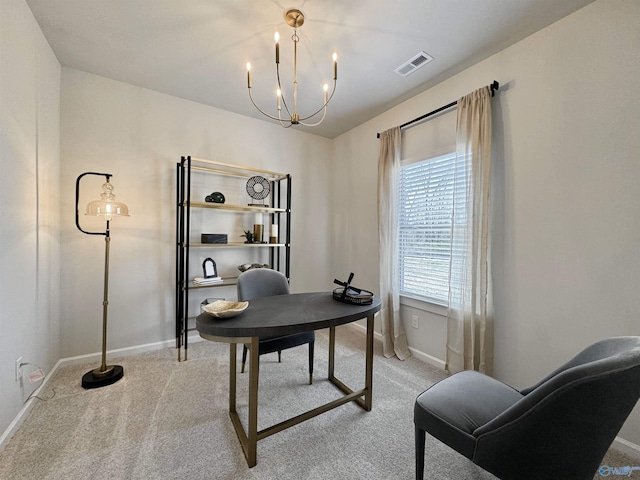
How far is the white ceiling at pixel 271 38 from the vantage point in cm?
171

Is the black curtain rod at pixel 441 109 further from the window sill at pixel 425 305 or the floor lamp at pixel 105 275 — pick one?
the floor lamp at pixel 105 275

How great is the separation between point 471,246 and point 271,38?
7.50 ft

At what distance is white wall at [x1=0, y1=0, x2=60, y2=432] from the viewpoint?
1.54m

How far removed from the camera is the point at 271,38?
1996 millimetres

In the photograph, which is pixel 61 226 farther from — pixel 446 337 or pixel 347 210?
pixel 446 337

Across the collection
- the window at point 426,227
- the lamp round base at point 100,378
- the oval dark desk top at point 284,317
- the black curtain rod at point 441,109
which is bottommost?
the lamp round base at point 100,378

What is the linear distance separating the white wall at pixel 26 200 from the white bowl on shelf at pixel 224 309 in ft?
4.01

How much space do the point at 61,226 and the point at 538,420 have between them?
3558 millimetres

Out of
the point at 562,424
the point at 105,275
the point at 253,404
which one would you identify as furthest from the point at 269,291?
the point at 562,424

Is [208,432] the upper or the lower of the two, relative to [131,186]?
lower

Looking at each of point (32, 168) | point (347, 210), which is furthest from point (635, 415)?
point (32, 168)

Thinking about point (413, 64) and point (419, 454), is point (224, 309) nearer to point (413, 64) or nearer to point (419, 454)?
point (419, 454)

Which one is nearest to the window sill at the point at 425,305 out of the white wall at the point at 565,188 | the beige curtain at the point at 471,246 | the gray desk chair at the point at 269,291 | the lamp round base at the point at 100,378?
the beige curtain at the point at 471,246

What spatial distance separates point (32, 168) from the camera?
73.5 inches
